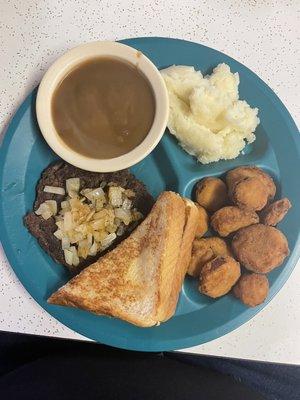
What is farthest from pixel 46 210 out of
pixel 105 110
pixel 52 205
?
pixel 105 110

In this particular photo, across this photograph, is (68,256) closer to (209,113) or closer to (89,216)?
(89,216)

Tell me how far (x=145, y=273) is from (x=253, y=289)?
1.13 ft

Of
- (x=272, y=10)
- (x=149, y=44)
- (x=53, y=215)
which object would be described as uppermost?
(x=272, y=10)

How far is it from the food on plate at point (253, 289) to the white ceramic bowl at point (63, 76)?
517 mm

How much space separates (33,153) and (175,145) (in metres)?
0.47

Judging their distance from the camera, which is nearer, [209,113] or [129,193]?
[209,113]

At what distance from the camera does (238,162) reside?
6.14 ft

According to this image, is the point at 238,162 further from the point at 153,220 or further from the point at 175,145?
the point at 153,220

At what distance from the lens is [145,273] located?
1.78 metres

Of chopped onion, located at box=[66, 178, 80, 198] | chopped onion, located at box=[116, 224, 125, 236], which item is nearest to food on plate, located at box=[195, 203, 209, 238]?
chopped onion, located at box=[116, 224, 125, 236]

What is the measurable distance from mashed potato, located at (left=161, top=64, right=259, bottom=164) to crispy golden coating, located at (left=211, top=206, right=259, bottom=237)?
0.17 meters

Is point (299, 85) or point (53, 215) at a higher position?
point (299, 85)

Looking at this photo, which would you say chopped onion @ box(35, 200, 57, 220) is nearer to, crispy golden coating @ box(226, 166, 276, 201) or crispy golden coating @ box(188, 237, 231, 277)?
crispy golden coating @ box(188, 237, 231, 277)

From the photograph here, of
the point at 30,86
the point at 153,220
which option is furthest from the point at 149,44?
the point at 153,220
